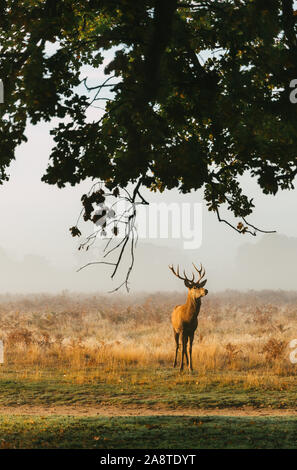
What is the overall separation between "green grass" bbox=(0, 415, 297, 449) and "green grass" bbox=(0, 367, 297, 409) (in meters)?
2.95

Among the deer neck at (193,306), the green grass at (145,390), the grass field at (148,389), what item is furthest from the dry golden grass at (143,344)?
the deer neck at (193,306)

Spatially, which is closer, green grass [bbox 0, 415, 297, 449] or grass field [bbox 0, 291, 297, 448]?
green grass [bbox 0, 415, 297, 449]

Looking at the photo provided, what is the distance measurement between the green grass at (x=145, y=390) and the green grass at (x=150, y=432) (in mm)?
2955

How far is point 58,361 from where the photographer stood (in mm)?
21266

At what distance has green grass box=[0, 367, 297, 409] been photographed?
15000mm

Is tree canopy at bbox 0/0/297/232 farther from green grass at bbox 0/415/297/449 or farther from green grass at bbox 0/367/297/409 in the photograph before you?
green grass at bbox 0/367/297/409

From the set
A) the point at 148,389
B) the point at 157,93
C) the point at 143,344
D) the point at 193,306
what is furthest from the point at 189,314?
the point at 157,93

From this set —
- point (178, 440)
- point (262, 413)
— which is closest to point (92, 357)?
point (262, 413)

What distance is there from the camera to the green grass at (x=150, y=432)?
31.6ft

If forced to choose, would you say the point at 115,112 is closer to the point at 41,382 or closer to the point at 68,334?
the point at 41,382

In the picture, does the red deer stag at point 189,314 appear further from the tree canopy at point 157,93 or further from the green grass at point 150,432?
the tree canopy at point 157,93

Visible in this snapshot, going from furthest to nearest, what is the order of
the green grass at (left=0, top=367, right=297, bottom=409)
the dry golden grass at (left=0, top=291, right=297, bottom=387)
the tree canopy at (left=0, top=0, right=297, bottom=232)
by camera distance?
the dry golden grass at (left=0, top=291, right=297, bottom=387) < the green grass at (left=0, top=367, right=297, bottom=409) < the tree canopy at (left=0, top=0, right=297, bottom=232)

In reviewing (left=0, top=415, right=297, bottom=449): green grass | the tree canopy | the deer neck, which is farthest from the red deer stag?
the tree canopy
